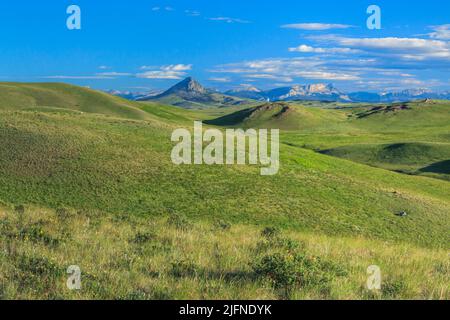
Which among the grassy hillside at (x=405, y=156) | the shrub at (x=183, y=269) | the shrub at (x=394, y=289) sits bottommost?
the grassy hillside at (x=405, y=156)

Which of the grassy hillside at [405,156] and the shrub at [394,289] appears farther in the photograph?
the grassy hillside at [405,156]

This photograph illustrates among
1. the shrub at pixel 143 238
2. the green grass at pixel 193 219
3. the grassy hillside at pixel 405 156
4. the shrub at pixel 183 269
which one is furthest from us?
the grassy hillside at pixel 405 156

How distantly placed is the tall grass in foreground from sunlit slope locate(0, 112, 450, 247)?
2212cm

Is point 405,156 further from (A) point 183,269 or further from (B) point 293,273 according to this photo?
(A) point 183,269

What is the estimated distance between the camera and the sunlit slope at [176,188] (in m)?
39.2

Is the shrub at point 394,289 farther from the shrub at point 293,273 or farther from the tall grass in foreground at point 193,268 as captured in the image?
the shrub at point 293,273

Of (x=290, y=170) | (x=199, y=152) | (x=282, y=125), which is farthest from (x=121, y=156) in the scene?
(x=282, y=125)

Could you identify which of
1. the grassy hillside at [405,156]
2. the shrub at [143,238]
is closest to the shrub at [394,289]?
the shrub at [143,238]

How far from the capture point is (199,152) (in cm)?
5603

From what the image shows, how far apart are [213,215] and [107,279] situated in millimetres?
28426

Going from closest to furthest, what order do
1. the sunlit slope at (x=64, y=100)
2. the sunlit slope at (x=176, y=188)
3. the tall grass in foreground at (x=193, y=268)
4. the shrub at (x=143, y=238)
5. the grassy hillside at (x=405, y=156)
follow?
1. the tall grass in foreground at (x=193, y=268)
2. the shrub at (x=143, y=238)
3. the sunlit slope at (x=176, y=188)
4. the grassy hillside at (x=405, y=156)
5. the sunlit slope at (x=64, y=100)

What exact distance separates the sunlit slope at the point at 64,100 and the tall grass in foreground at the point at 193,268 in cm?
13429

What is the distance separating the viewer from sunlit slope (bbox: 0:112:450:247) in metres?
39.2

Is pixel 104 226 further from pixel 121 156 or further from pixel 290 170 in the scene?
pixel 290 170
